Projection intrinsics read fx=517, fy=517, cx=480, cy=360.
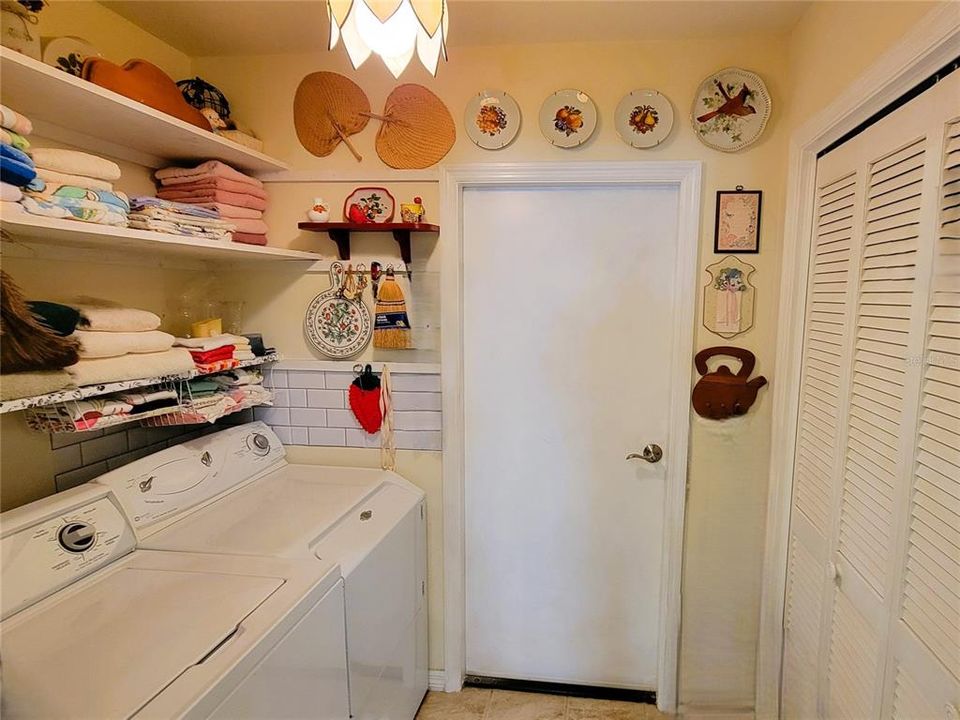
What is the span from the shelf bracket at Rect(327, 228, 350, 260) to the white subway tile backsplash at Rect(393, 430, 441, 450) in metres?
0.71

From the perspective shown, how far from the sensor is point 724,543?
1917 mm

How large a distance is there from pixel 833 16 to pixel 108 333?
2.07 m

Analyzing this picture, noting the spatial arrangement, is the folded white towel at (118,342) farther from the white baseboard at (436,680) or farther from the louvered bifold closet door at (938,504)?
the louvered bifold closet door at (938,504)

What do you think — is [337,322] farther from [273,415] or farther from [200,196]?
[200,196]

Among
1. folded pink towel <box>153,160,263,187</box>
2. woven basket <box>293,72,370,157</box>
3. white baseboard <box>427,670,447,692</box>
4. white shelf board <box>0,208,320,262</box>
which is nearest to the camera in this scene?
white shelf board <box>0,208,320,262</box>

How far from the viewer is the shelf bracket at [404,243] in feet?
6.12

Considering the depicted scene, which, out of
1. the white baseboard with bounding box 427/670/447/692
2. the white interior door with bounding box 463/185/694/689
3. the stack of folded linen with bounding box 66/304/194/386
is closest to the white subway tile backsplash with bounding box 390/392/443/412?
the white interior door with bounding box 463/185/694/689

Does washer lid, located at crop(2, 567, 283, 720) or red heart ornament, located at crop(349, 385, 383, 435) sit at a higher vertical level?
red heart ornament, located at crop(349, 385, 383, 435)

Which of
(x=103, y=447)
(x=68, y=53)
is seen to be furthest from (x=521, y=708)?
(x=68, y=53)

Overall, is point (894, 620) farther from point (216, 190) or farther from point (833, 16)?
point (216, 190)

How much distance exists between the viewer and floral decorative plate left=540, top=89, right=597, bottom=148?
1.77 m

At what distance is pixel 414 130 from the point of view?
6.11ft

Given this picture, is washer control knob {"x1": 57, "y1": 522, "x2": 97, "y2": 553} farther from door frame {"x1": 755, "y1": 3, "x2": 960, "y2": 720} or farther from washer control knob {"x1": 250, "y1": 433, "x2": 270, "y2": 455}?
door frame {"x1": 755, "y1": 3, "x2": 960, "y2": 720}

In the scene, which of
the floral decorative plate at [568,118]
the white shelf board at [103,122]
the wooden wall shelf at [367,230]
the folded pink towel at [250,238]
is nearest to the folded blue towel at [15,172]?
the white shelf board at [103,122]
